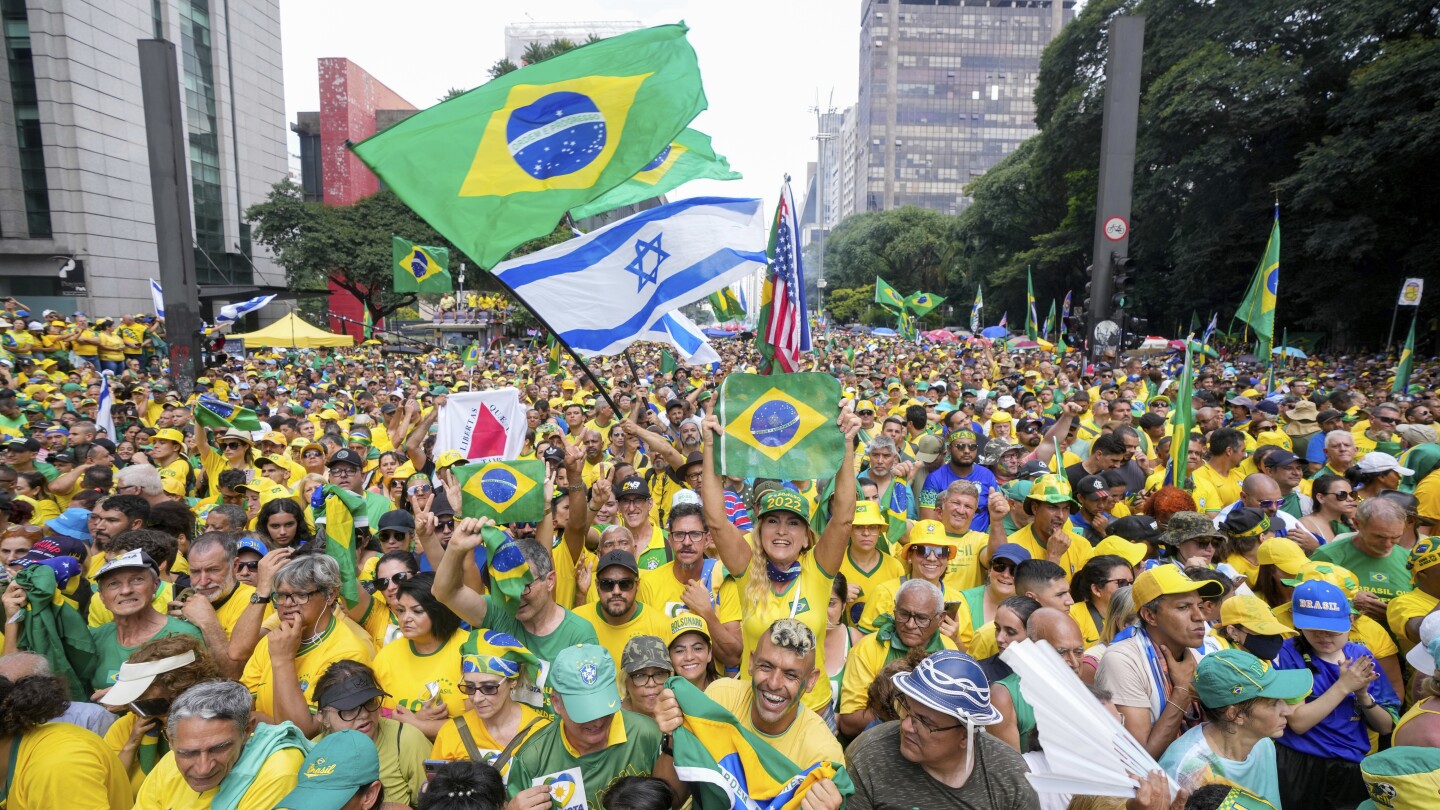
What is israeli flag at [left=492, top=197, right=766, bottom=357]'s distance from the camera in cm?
645

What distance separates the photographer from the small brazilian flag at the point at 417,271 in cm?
1507

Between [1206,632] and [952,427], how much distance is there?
5390 millimetres

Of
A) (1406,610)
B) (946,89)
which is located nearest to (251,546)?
(1406,610)

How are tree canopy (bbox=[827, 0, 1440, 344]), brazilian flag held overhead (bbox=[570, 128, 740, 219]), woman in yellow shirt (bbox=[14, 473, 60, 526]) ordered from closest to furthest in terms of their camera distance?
woman in yellow shirt (bbox=[14, 473, 60, 526]), brazilian flag held overhead (bbox=[570, 128, 740, 219]), tree canopy (bbox=[827, 0, 1440, 344])

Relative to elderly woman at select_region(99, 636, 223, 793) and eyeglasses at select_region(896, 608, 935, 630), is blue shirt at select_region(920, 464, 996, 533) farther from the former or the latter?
elderly woman at select_region(99, 636, 223, 793)

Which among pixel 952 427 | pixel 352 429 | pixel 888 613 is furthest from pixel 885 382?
pixel 888 613

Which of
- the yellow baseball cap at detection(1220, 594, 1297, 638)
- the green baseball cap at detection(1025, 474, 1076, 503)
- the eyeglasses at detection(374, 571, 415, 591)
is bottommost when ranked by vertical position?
the eyeglasses at detection(374, 571, 415, 591)

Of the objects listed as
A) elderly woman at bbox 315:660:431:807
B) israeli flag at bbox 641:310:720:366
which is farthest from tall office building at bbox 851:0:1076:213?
elderly woman at bbox 315:660:431:807

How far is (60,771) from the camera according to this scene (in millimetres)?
2873

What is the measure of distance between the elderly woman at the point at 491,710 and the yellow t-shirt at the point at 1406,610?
4.11m

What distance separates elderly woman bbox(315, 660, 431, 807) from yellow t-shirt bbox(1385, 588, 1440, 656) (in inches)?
182

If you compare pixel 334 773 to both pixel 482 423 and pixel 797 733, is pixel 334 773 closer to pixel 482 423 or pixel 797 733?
pixel 797 733

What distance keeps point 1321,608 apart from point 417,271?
1521 cm

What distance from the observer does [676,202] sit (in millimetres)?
7270
